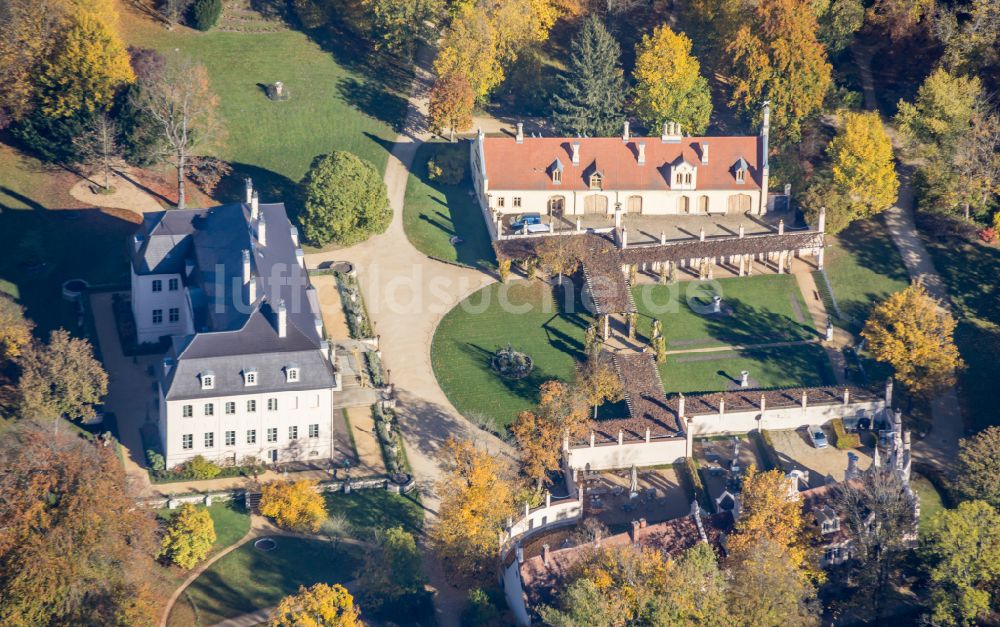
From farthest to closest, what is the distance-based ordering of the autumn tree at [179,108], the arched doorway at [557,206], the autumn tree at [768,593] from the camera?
the arched doorway at [557,206] < the autumn tree at [179,108] < the autumn tree at [768,593]

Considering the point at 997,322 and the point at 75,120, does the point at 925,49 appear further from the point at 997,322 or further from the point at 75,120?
the point at 75,120

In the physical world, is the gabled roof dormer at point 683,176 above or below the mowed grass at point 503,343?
above

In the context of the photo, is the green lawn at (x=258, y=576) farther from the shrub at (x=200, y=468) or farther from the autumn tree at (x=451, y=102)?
the autumn tree at (x=451, y=102)

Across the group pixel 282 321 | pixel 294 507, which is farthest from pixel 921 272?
pixel 294 507

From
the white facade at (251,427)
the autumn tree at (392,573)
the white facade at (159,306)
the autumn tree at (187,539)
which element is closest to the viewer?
the autumn tree at (392,573)

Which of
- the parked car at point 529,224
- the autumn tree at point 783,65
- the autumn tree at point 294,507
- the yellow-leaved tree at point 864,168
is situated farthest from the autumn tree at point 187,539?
the autumn tree at point 783,65

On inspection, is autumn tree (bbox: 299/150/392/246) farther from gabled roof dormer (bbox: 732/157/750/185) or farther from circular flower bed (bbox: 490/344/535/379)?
gabled roof dormer (bbox: 732/157/750/185)

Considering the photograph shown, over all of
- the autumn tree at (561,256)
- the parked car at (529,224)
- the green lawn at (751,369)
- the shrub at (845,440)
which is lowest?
the shrub at (845,440)
